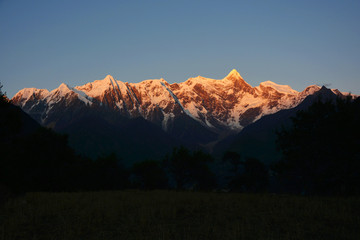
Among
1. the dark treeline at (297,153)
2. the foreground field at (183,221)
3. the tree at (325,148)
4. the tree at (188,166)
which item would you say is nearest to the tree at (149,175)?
the tree at (188,166)

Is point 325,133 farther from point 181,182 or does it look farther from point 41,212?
point 181,182

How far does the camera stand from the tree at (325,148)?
4066 centimetres

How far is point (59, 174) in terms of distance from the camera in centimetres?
5791

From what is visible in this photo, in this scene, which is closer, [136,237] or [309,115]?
[136,237]

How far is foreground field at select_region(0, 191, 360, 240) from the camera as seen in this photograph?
42.8ft

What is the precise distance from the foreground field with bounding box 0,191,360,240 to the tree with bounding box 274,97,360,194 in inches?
919

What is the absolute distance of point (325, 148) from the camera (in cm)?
4362

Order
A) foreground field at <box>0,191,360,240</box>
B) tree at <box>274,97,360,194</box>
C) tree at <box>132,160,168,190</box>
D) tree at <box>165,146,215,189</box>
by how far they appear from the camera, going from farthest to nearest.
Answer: tree at <box>132,160,168,190</box> → tree at <box>165,146,215,189</box> → tree at <box>274,97,360,194</box> → foreground field at <box>0,191,360,240</box>

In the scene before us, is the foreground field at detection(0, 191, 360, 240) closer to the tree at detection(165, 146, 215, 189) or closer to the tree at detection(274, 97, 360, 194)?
the tree at detection(274, 97, 360, 194)

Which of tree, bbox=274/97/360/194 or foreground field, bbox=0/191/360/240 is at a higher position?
tree, bbox=274/97/360/194

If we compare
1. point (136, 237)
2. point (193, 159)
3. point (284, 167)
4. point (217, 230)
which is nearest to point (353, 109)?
point (284, 167)

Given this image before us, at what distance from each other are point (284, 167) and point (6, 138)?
40.5 m

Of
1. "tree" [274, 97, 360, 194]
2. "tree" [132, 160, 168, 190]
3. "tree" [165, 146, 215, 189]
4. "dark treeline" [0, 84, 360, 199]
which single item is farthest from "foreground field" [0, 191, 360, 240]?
"tree" [132, 160, 168, 190]

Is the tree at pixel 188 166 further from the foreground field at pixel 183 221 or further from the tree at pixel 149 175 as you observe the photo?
the foreground field at pixel 183 221
